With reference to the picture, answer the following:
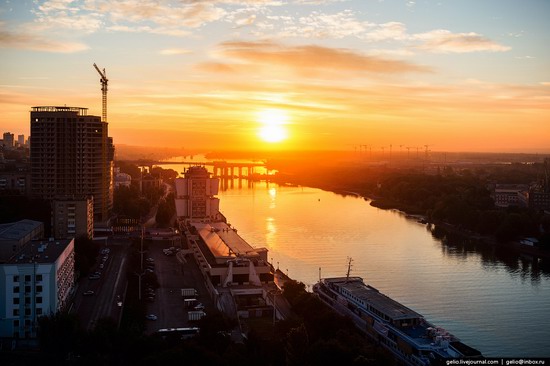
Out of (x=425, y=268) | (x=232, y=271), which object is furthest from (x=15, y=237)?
(x=425, y=268)

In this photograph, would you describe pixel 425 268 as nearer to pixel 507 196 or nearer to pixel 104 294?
pixel 104 294

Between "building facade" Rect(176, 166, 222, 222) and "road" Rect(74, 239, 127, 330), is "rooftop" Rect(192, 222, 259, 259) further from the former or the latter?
"road" Rect(74, 239, 127, 330)

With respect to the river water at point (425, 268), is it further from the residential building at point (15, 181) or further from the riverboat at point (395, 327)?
the residential building at point (15, 181)

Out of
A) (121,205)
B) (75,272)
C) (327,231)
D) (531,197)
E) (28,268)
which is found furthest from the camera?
(531,197)

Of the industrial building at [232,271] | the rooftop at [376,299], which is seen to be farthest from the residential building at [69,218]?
the rooftop at [376,299]

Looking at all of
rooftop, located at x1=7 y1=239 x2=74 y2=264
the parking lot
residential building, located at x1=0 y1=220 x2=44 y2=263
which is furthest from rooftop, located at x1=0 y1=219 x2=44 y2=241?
the parking lot

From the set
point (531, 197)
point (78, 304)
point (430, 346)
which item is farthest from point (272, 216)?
point (430, 346)

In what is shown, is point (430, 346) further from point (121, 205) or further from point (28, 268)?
point (121, 205)
